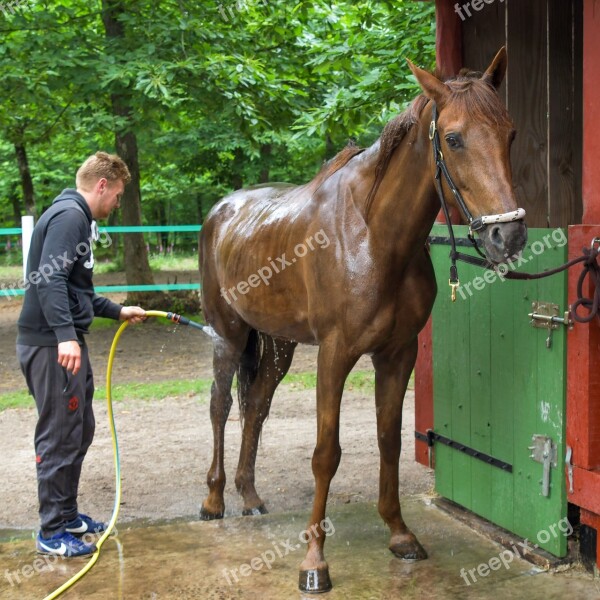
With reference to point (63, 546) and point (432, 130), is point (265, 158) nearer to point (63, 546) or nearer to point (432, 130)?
point (63, 546)

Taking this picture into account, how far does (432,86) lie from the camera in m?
3.06

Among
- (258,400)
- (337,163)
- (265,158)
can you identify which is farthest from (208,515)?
(265,158)

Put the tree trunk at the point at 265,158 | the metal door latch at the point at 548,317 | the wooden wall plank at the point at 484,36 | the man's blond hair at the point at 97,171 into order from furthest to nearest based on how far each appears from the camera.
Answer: the tree trunk at the point at 265,158
the wooden wall plank at the point at 484,36
the man's blond hair at the point at 97,171
the metal door latch at the point at 548,317

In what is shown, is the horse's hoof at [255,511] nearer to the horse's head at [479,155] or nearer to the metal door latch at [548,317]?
the metal door latch at [548,317]

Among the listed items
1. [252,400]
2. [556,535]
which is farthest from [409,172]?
[252,400]

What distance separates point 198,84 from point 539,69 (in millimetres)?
5614

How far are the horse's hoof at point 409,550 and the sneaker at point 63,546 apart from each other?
4.72 ft

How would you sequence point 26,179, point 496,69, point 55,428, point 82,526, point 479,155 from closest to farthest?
point 479,155 → point 496,69 → point 55,428 → point 82,526 → point 26,179

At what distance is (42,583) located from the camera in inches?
139

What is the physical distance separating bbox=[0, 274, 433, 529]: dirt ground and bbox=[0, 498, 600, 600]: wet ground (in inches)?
29.7

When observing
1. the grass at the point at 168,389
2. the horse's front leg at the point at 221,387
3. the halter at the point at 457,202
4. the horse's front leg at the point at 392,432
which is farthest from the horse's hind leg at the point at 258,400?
the grass at the point at 168,389

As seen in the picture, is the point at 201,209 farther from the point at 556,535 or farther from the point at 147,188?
the point at 556,535

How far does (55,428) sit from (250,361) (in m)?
1.47

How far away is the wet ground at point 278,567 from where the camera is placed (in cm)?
338
